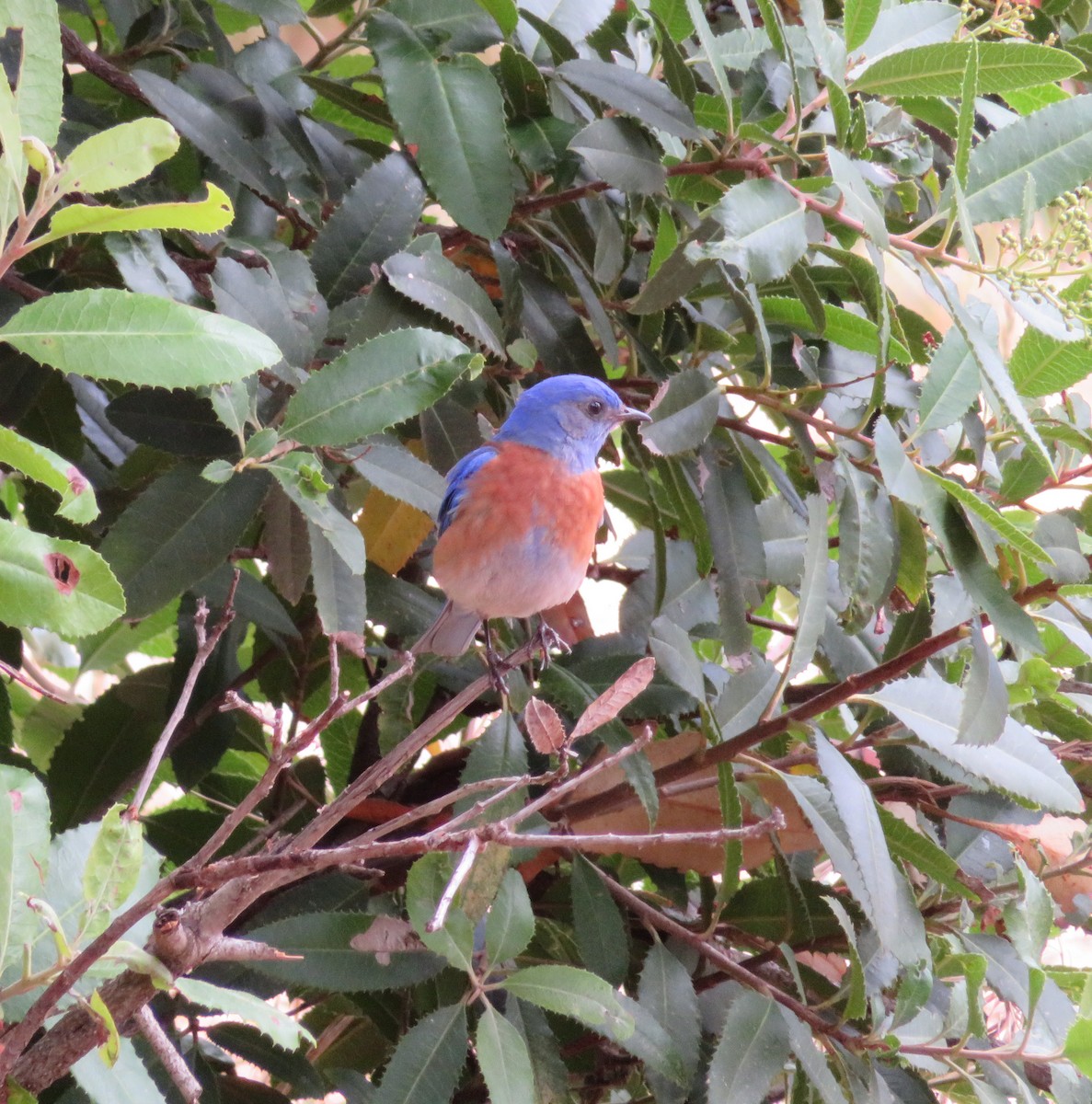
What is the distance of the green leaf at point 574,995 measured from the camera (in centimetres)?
158

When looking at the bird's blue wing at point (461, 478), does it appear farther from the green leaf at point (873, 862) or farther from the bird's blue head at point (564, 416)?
the green leaf at point (873, 862)

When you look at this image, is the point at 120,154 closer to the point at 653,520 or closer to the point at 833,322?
the point at 653,520

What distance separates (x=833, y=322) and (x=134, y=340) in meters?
1.35

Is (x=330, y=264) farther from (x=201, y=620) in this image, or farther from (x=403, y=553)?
(x=201, y=620)

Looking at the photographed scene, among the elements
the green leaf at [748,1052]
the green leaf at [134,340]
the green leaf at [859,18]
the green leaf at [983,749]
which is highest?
the green leaf at [859,18]

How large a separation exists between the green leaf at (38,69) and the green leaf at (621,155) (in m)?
0.84

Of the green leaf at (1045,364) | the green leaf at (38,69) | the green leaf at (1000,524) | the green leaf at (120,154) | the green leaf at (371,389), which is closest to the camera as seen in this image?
the green leaf at (120,154)

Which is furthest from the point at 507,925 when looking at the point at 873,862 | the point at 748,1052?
the point at 873,862

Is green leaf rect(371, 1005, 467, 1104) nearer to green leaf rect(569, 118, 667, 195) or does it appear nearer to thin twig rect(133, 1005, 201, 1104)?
thin twig rect(133, 1005, 201, 1104)

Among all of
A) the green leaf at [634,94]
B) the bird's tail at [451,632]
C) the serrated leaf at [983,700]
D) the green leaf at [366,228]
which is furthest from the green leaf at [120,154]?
the serrated leaf at [983,700]

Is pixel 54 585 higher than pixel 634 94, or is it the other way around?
pixel 634 94

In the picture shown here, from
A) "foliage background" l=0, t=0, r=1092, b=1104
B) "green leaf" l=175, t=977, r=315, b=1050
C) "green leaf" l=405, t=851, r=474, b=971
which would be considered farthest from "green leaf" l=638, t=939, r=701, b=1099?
"green leaf" l=175, t=977, r=315, b=1050

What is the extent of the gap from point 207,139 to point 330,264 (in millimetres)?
296

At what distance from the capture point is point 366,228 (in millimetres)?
1909
